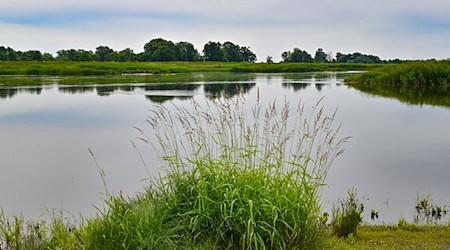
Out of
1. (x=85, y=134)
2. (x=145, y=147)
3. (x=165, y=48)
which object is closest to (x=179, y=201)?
(x=145, y=147)

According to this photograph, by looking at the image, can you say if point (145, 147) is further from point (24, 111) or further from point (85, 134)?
point (24, 111)

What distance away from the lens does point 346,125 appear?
588 inches

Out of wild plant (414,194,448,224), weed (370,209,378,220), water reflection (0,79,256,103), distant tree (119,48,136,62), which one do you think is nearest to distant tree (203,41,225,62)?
distant tree (119,48,136,62)

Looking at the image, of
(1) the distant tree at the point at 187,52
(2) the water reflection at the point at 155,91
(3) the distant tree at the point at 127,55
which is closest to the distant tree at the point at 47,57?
(3) the distant tree at the point at 127,55

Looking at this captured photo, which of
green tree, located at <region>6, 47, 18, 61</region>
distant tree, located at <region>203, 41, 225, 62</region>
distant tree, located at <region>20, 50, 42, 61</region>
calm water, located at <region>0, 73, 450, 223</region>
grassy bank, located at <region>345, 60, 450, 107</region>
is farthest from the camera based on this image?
distant tree, located at <region>203, 41, 225, 62</region>

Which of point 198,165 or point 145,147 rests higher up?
point 198,165

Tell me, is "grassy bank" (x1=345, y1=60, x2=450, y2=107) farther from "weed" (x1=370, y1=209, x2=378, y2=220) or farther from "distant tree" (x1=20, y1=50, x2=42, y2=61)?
"distant tree" (x1=20, y1=50, x2=42, y2=61)

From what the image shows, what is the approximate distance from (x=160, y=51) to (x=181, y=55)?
4.43 metres

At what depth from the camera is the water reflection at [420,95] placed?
20.9 m

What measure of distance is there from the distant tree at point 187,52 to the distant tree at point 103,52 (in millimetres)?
12704

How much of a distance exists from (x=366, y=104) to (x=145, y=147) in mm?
12623

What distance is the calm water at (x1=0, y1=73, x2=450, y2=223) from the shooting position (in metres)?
7.45

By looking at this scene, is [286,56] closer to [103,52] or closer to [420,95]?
[103,52]

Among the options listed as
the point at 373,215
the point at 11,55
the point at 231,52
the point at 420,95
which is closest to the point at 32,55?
the point at 11,55
